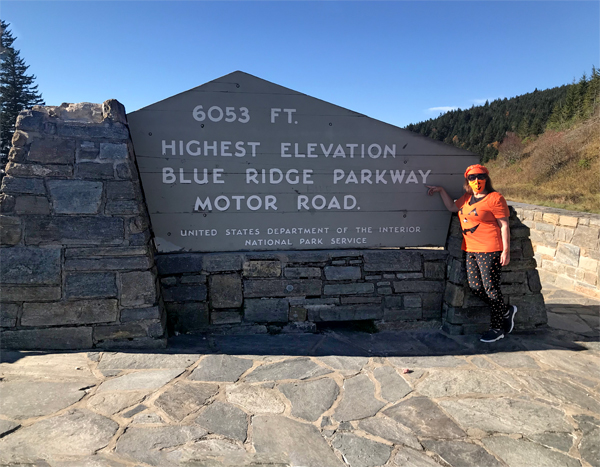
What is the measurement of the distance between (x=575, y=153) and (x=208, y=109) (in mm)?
15780

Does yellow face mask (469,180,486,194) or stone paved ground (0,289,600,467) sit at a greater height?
yellow face mask (469,180,486,194)

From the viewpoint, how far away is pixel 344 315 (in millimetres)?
3904

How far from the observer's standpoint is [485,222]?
3.54m

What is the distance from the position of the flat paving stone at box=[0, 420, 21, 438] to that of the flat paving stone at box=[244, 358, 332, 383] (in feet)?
4.58

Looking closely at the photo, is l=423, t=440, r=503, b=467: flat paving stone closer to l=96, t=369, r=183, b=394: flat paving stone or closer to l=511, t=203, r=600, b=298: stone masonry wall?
l=96, t=369, r=183, b=394: flat paving stone

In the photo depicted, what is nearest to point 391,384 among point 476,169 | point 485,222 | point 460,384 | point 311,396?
point 460,384

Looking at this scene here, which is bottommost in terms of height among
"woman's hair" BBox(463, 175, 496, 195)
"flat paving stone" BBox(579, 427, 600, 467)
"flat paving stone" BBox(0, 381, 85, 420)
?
"flat paving stone" BBox(579, 427, 600, 467)

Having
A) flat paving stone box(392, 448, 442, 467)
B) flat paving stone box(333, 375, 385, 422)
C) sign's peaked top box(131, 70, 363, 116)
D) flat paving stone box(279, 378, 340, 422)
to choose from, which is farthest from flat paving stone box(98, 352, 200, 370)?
sign's peaked top box(131, 70, 363, 116)

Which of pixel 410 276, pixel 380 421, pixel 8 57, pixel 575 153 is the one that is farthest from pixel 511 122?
pixel 8 57

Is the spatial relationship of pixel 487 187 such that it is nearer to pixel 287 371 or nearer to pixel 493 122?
pixel 287 371

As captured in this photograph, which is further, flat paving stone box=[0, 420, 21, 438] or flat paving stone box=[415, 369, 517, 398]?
flat paving stone box=[415, 369, 517, 398]

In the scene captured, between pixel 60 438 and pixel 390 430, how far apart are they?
6.12 ft

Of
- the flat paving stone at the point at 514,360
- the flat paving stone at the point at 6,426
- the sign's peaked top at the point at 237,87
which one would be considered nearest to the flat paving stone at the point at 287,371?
the flat paving stone at the point at 6,426

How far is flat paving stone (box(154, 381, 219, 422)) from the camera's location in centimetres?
247
